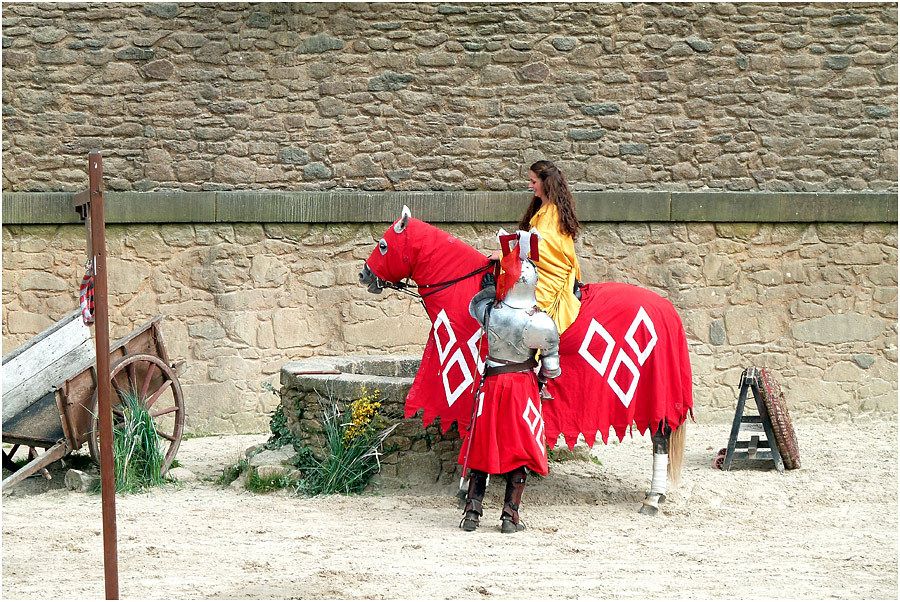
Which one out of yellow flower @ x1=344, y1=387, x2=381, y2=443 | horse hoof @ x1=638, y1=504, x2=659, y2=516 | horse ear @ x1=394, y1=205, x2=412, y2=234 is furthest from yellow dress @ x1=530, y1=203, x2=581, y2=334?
yellow flower @ x1=344, y1=387, x2=381, y2=443

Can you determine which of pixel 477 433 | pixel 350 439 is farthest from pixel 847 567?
pixel 350 439

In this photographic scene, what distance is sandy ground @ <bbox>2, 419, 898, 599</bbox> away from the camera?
192 inches

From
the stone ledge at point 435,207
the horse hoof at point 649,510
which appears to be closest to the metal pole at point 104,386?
the horse hoof at point 649,510

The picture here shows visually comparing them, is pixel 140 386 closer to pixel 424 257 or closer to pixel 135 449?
pixel 135 449

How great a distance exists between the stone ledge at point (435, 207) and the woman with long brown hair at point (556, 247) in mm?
2908

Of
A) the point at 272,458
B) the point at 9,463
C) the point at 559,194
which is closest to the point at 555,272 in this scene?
the point at 559,194

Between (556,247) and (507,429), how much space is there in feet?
3.69

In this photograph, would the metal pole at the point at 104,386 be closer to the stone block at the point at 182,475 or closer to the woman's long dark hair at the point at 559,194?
the woman's long dark hair at the point at 559,194

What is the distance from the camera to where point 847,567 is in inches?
208

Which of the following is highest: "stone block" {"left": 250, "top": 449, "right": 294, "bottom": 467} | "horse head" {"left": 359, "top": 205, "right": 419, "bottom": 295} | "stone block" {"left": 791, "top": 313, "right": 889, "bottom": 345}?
"horse head" {"left": 359, "top": 205, "right": 419, "bottom": 295}

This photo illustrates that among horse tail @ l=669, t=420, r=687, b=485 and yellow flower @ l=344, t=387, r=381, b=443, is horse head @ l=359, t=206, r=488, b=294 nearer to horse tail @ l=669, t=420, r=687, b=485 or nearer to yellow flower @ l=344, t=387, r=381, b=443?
yellow flower @ l=344, t=387, r=381, b=443

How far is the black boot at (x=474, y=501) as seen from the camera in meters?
5.99

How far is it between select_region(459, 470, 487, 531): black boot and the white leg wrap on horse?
1.10m

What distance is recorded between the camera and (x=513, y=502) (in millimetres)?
5988
